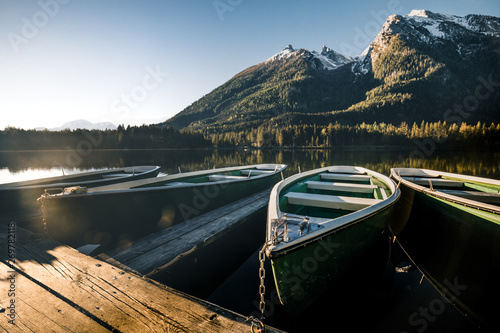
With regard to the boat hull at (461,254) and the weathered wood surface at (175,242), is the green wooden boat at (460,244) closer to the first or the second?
the boat hull at (461,254)

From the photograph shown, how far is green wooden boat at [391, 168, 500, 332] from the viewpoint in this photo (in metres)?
5.38

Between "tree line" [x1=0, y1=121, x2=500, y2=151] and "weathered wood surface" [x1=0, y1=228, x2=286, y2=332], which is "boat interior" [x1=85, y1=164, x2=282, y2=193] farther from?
"tree line" [x1=0, y1=121, x2=500, y2=151]

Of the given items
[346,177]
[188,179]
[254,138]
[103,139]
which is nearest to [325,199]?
[346,177]

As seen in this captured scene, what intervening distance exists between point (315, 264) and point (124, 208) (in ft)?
20.0

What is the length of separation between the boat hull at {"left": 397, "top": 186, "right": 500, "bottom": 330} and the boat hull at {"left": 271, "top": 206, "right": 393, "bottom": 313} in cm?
293

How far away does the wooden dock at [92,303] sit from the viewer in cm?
281

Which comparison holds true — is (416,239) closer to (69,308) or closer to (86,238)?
(69,308)

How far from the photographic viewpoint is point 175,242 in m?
6.84

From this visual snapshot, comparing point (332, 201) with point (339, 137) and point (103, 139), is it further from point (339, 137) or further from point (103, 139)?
point (103, 139)

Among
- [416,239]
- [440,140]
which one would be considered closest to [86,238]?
[416,239]

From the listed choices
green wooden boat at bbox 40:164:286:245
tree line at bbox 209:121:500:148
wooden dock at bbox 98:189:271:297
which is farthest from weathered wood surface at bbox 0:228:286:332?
tree line at bbox 209:121:500:148

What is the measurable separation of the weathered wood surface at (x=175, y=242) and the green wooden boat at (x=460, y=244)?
6196 mm

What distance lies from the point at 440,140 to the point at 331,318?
130 metres

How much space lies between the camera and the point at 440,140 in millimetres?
101938
